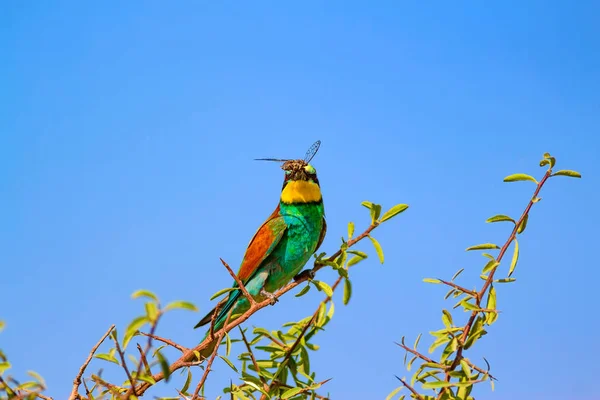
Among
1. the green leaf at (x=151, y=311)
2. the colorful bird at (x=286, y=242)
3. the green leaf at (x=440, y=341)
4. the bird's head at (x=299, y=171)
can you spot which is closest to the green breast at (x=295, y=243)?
the colorful bird at (x=286, y=242)

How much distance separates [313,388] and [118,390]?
823 millimetres

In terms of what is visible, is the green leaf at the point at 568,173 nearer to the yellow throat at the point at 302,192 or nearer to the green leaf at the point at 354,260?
the green leaf at the point at 354,260

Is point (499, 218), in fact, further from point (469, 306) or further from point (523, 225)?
point (469, 306)

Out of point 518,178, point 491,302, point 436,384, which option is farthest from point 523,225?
point 436,384

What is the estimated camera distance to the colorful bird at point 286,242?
5.05 m

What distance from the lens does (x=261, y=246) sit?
16.6 ft

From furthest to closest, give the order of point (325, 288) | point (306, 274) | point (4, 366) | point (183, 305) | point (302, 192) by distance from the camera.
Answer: point (302, 192) → point (306, 274) → point (325, 288) → point (4, 366) → point (183, 305)

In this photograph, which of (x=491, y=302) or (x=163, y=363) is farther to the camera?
(x=491, y=302)

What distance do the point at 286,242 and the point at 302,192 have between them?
16.5 inches

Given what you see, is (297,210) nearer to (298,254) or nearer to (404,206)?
(298,254)

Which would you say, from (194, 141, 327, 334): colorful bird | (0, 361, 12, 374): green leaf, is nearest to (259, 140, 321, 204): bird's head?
(194, 141, 327, 334): colorful bird

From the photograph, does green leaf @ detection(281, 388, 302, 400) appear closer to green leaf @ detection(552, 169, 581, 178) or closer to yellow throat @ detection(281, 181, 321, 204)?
green leaf @ detection(552, 169, 581, 178)

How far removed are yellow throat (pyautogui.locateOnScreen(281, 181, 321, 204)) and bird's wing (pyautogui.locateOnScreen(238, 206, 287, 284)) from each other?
178mm

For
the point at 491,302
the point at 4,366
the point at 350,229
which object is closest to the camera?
the point at 4,366
